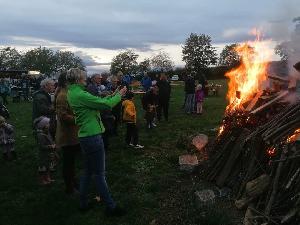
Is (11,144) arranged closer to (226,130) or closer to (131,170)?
(131,170)

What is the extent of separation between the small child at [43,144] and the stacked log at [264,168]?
3.65 meters

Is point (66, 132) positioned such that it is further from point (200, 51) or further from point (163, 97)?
point (200, 51)

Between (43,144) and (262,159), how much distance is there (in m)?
4.80

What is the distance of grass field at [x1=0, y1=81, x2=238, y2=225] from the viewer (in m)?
7.50

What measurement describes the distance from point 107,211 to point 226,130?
12.0 ft

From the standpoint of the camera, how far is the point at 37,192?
916cm

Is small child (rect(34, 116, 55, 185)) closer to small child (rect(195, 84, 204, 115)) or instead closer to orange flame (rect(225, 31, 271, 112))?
orange flame (rect(225, 31, 271, 112))

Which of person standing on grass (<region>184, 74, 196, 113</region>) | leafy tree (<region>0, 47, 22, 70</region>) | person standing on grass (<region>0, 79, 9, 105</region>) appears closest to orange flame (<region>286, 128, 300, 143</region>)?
person standing on grass (<region>184, 74, 196, 113</region>)

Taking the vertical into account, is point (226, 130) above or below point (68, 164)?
above

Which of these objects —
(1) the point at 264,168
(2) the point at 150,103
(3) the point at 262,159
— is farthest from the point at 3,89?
(1) the point at 264,168

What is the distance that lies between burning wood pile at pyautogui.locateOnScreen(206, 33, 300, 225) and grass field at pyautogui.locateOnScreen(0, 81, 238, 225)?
26.0 inches

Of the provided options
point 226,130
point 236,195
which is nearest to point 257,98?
point 226,130

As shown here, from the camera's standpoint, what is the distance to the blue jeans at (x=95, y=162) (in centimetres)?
725

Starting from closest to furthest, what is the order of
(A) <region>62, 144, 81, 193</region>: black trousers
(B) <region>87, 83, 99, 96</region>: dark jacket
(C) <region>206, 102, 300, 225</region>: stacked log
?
(C) <region>206, 102, 300, 225</region>: stacked log → (A) <region>62, 144, 81, 193</region>: black trousers → (B) <region>87, 83, 99, 96</region>: dark jacket
